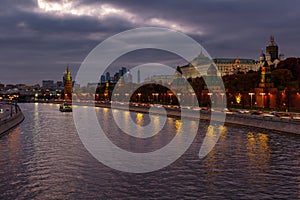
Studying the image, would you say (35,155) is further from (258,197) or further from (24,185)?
(258,197)

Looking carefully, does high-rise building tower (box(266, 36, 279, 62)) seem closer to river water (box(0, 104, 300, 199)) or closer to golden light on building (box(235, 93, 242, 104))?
golden light on building (box(235, 93, 242, 104))

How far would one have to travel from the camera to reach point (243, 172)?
75.6ft

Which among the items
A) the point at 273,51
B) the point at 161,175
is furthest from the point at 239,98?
the point at 273,51

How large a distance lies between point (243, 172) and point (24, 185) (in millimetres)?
11897

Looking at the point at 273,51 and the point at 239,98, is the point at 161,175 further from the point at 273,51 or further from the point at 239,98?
the point at 273,51

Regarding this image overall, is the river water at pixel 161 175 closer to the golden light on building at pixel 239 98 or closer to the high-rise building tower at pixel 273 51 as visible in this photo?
the golden light on building at pixel 239 98

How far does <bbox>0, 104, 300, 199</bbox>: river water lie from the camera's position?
18.6 metres

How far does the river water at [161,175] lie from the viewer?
18609mm

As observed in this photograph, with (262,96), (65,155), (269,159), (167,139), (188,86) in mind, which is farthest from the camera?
(188,86)

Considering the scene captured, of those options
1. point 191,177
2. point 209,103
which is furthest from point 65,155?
point 209,103

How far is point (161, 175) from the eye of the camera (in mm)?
22344

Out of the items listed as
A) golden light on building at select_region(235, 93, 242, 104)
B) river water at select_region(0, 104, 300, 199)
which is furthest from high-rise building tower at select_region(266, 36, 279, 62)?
river water at select_region(0, 104, 300, 199)

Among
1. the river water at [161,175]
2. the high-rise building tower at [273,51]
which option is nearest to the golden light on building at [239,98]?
the river water at [161,175]

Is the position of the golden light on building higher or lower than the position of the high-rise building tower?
lower
